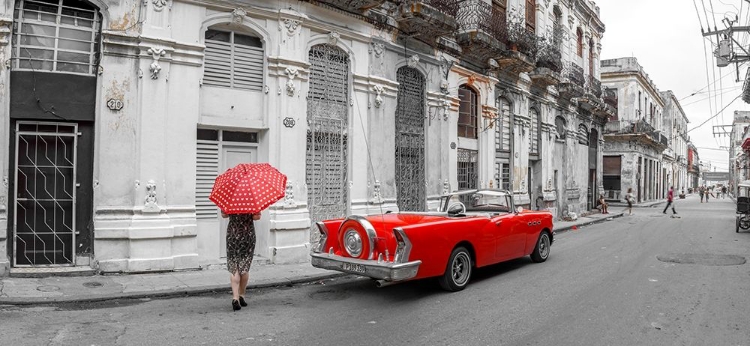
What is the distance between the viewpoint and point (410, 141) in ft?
40.5

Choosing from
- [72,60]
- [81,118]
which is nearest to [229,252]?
[81,118]

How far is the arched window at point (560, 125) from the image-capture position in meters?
21.0

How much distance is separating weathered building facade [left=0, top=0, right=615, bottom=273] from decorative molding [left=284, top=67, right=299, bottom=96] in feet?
0.07

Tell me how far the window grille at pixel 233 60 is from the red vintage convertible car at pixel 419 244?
3.64 metres

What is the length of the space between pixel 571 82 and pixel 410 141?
11.0 m

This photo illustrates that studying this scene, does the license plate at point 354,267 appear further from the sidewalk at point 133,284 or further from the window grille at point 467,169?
the window grille at point 467,169

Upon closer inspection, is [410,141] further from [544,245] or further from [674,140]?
[674,140]

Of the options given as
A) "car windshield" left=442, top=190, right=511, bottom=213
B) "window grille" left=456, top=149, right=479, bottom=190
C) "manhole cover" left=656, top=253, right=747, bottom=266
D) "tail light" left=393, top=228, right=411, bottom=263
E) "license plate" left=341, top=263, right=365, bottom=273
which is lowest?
"manhole cover" left=656, top=253, right=747, bottom=266

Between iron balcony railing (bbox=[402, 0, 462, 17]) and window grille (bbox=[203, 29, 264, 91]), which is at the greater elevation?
iron balcony railing (bbox=[402, 0, 462, 17])

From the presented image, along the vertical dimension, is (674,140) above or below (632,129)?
above

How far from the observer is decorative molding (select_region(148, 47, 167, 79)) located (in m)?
7.96

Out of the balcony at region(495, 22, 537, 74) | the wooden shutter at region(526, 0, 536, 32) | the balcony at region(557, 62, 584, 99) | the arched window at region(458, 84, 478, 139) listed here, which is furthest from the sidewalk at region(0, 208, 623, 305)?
the balcony at region(557, 62, 584, 99)

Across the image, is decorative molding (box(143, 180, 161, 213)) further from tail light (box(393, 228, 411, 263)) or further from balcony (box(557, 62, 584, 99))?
balcony (box(557, 62, 584, 99))

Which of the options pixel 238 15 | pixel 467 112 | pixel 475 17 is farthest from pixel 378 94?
pixel 475 17
